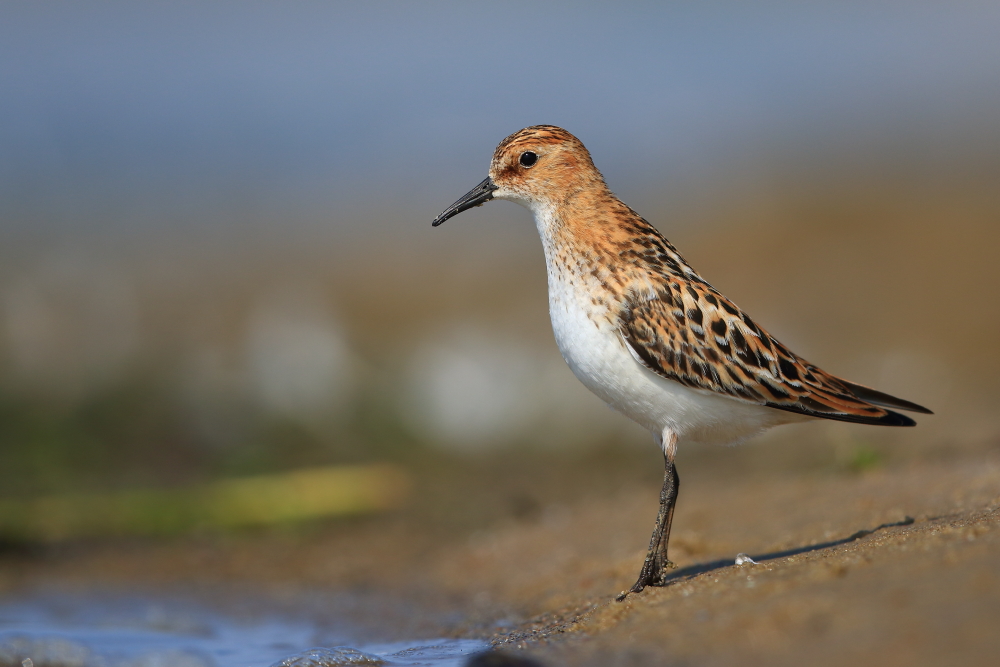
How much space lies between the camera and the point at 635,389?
506 cm

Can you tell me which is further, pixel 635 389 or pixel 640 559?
pixel 640 559

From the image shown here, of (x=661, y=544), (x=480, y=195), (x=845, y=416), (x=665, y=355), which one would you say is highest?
(x=480, y=195)

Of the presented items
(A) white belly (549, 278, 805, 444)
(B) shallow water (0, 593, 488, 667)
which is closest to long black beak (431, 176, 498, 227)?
(A) white belly (549, 278, 805, 444)

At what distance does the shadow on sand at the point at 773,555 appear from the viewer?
Answer: 211 inches

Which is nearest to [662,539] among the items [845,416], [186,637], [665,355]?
[665,355]

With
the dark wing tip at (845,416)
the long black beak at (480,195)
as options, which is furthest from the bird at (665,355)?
→ the long black beak at (480,195)

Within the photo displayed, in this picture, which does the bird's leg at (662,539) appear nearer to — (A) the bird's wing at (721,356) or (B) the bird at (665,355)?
(B) the bird at (665,355)

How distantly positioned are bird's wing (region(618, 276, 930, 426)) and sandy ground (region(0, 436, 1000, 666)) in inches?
27.0

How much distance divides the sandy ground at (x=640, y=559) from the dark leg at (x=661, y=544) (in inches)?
8.1

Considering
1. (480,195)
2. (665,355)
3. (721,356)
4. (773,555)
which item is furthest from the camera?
(480,195)

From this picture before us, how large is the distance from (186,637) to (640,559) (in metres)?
2.70

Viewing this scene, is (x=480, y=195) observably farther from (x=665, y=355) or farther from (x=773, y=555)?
(x=773, y=555)

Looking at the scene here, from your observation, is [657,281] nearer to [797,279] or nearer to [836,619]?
[836,619]

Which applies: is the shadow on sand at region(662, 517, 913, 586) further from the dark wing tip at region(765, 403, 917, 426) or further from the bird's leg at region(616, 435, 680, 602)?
the dark wing tip at region(765, 403, 917, 426)
